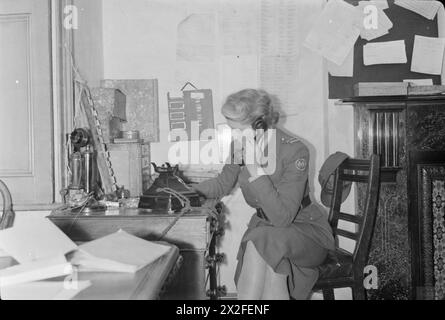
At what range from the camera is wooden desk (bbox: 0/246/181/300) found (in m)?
0.49

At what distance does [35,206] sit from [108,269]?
0.87 meters

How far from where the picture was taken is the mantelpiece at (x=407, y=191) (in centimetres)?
160

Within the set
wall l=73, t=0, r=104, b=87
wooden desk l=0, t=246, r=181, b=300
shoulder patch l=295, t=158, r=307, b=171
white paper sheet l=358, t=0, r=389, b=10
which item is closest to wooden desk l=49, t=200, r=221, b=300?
shoulder patch l=295, t=158, r=307, b=171

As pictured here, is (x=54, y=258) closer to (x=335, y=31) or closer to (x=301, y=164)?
(x=301, y=164)

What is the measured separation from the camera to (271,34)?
5.79 feet

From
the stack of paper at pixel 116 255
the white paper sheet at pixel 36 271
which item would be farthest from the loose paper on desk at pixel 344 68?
the white paper sheet at pixel 36 271

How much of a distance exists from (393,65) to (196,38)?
89 cm

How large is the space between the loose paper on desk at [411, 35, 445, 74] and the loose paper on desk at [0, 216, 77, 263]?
5.58 ft

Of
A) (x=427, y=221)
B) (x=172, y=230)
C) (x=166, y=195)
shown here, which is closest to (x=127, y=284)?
(x=172, y=230)

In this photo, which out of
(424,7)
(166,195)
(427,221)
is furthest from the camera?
(424,7)

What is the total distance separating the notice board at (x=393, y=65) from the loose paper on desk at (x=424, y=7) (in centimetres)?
1

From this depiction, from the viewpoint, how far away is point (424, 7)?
5.76 ft

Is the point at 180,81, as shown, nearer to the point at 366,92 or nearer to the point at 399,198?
the point at 366,92
